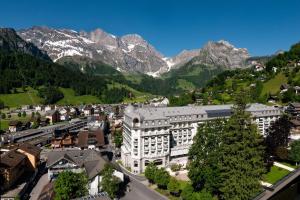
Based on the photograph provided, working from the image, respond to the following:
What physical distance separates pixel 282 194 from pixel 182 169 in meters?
79.9

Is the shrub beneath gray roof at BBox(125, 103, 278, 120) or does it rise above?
beneath

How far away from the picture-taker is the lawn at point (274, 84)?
17225 cm

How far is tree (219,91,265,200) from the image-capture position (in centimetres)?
5126

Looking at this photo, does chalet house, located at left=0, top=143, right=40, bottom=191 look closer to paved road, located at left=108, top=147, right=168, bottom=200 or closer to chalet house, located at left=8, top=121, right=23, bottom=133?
paved road, located at left=108, top=147, right=168, bottom=200

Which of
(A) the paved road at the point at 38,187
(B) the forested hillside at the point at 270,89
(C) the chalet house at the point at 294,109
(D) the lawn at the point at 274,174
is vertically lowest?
(A) the paved road at the point at 38,187

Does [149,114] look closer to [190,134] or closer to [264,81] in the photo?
[190,134]

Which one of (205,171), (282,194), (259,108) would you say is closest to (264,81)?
(259,108)

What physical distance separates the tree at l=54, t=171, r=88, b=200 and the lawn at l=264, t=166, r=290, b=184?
42.6 m

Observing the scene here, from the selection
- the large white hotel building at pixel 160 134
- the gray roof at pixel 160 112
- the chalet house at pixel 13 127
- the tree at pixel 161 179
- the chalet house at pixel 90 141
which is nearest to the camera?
the tree at pixel 161 179

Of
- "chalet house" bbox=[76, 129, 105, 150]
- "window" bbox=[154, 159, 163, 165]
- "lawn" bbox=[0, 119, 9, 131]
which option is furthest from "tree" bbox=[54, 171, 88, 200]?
"lawn" bbox=[0, 119, 9, 131]

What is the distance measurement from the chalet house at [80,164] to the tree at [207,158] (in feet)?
60.3

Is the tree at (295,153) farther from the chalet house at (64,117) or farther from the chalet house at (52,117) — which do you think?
the chalet house at (64,117)

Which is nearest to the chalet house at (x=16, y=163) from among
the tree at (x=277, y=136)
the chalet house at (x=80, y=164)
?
the chalet house at (x=80, y=164)

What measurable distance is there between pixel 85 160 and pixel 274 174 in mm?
47914
